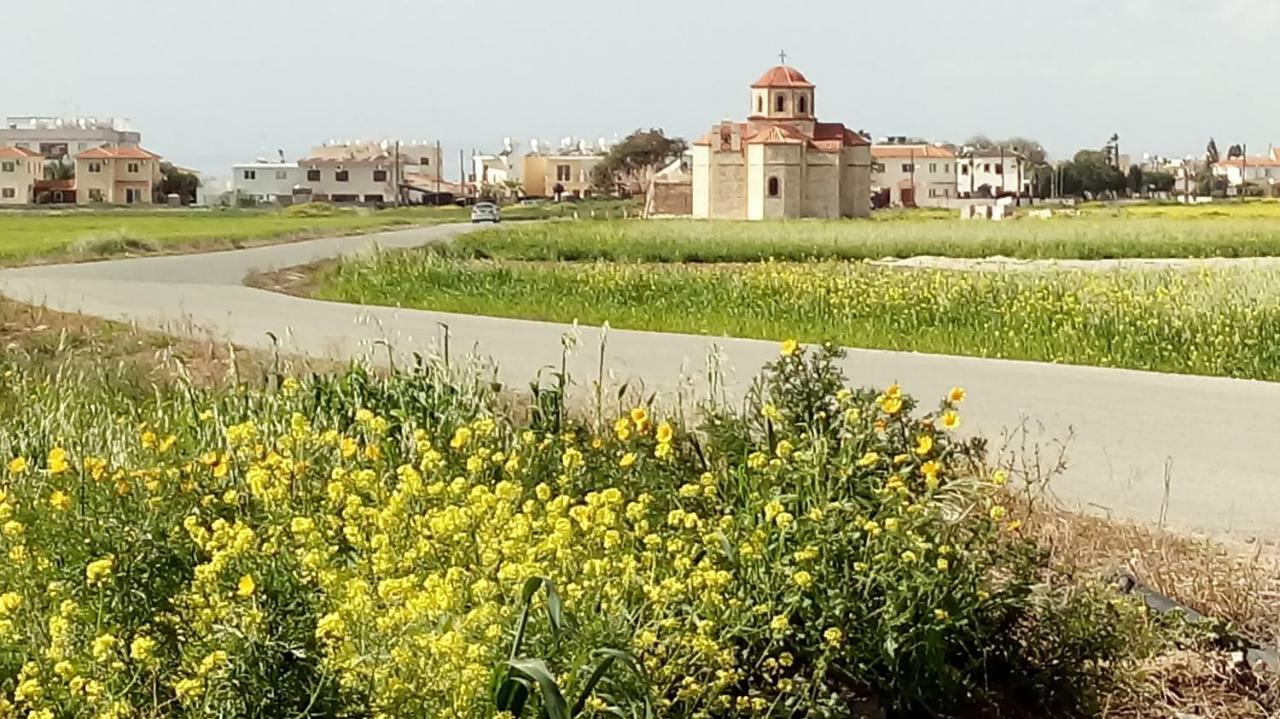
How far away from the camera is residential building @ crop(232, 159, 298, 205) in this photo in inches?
5384

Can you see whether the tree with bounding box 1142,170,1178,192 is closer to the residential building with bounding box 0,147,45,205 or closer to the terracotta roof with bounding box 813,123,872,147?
the terracotta roof with bounding box 813,123,872,147

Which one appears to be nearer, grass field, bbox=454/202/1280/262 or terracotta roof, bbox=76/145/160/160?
grass field, bbox=454/202/1280/262

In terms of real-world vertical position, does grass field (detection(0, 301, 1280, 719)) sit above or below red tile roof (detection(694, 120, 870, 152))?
below

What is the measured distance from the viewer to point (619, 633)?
3590 millimetres

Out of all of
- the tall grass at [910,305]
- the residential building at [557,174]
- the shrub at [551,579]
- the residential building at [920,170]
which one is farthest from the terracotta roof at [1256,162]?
the shrub at [551,579]

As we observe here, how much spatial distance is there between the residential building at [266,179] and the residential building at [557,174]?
2234 centimetres

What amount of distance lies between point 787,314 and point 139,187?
96.9 m

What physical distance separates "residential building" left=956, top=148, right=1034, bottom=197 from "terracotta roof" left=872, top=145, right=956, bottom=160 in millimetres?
2945

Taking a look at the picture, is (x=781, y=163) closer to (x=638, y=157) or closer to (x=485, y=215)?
(x=485, y=215)

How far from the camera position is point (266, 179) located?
461ft

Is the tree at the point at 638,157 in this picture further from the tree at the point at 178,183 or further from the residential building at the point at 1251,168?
the residential building at the point at 1251,168

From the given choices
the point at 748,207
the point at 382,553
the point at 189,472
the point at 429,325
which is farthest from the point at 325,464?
the point at 748,207

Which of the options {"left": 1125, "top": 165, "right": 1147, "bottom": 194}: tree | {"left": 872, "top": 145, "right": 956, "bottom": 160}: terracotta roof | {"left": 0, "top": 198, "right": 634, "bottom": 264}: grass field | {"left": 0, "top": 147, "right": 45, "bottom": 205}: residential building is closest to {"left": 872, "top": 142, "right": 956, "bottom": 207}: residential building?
{"left": 872, "top": 145, "right": 956, "bottom": 160}: terracotta roof

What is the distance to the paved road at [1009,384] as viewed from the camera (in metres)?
7.98
